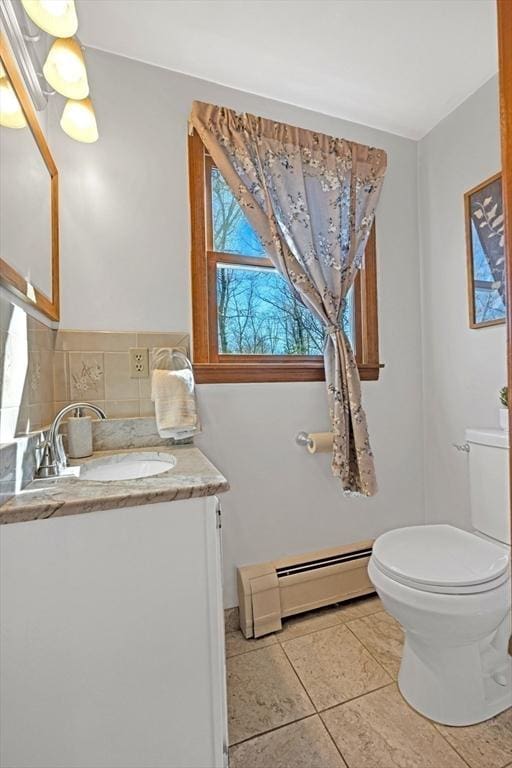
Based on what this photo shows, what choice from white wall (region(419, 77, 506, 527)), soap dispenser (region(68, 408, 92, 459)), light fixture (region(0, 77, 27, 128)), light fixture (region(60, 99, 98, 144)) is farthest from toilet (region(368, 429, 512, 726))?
light fixture (region(60, 99, 98, 144))

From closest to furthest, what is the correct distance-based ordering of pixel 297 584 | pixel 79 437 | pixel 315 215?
pixel 79 437 → pixel 297 584 → pixel 315 215

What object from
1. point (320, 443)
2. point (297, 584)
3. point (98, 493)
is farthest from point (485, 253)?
point (98, 493)

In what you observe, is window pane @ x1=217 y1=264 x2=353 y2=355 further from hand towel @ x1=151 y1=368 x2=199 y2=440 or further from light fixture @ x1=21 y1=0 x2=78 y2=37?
light fixture @ x1=21 y1=0 x2=78 y2=37

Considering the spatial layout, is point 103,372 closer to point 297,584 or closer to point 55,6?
point 55,6

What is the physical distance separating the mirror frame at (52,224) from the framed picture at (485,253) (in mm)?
1766

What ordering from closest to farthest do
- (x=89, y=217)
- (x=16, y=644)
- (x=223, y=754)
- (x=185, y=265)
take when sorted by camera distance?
(x=16, y=644)
(x=223, y=754)
(x=89, y=217)
(x=185, y=265)

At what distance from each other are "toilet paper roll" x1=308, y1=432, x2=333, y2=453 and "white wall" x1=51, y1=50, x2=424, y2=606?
0.30 ft

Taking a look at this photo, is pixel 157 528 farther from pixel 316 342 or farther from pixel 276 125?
pixel 276 125

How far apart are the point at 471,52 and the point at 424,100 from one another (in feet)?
0.87

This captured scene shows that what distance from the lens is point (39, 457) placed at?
3.43ft

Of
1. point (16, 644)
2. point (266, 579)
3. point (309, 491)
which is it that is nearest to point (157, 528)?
point (16, 644)

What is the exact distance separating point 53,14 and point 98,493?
3.96ft

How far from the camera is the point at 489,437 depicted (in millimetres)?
1427

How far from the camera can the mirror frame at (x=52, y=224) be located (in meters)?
0.86
